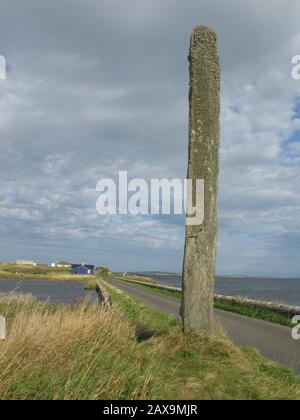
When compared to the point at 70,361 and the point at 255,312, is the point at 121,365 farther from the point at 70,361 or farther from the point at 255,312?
the point at 255,312

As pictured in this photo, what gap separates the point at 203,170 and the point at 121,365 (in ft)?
13.0

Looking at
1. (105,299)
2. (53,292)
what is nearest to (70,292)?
(53,292)

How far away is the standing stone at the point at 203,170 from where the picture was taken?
9203 millimetres

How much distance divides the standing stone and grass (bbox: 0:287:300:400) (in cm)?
52

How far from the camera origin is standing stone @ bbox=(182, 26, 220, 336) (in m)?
9.20

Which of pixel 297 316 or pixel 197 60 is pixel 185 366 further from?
pixel 297 316

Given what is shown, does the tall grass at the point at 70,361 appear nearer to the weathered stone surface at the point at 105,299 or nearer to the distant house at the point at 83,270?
the weathered stone surface at the point at 105,299

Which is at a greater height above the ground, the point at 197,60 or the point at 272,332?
the point at 197,60

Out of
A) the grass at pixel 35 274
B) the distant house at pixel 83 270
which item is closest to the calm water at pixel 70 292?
the grass at pixel 35 274

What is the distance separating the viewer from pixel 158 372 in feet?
24.1

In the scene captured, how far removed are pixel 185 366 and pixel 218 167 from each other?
3632mm

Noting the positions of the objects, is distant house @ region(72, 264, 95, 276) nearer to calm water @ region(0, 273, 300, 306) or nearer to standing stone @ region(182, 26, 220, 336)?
calm water @ region(0, 273, 300, 306)
